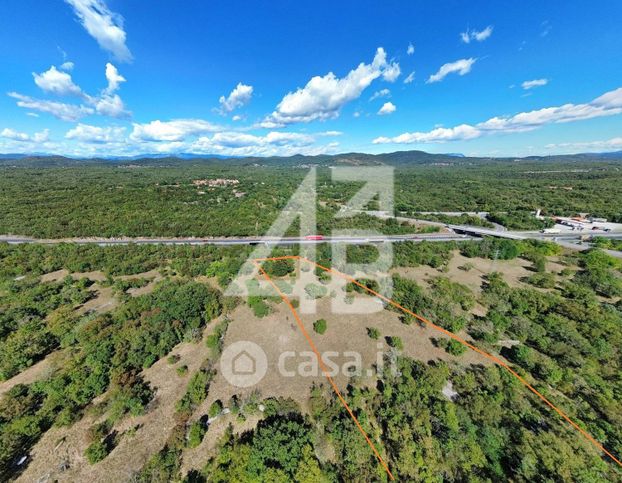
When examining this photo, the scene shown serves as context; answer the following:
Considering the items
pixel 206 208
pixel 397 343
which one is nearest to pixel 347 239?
pixel 397 343

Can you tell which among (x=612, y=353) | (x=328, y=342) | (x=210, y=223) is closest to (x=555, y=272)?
(x=612, y=353)

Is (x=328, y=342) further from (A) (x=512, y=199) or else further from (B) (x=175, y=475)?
(A) (x=512, y=199)

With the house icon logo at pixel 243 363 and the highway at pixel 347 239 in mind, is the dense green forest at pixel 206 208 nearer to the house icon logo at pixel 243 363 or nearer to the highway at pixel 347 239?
the highway at pixel 347 239

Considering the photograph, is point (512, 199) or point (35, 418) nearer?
point (35, 418)

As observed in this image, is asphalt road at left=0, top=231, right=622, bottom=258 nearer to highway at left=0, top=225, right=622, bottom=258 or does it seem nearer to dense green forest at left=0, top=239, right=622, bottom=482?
highway at left=0, top=225, right=622, bottom=258

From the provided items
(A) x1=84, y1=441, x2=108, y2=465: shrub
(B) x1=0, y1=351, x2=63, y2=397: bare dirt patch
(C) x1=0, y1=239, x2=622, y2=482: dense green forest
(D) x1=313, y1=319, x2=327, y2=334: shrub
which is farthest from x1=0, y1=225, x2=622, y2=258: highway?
(A) x1=84, y1=441, x2=108, y2=465: shrub
